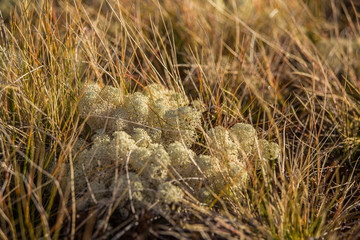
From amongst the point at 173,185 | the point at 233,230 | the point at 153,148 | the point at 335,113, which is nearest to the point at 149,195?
the point at 173,185

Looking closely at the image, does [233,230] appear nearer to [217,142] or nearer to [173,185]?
[173,185]

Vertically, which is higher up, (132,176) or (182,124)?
(182,124)

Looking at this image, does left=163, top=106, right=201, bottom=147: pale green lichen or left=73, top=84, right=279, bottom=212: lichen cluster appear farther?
left=163, top=106, right=201, bottom=147: pale green lichen

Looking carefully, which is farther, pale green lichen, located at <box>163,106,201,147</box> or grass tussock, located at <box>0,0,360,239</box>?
pale green lichen, located at <box>163,106,201,147</box>

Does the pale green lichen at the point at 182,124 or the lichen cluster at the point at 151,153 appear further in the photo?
the pale green lichen at the point at 182,124

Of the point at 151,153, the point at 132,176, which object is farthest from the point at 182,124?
the point at 132,176

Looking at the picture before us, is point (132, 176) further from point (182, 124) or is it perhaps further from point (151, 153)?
point (182, 124)

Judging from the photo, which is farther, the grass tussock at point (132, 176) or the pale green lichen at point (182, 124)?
the pale green lichen at point (182, 124)

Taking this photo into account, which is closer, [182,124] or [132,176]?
[132,176]
